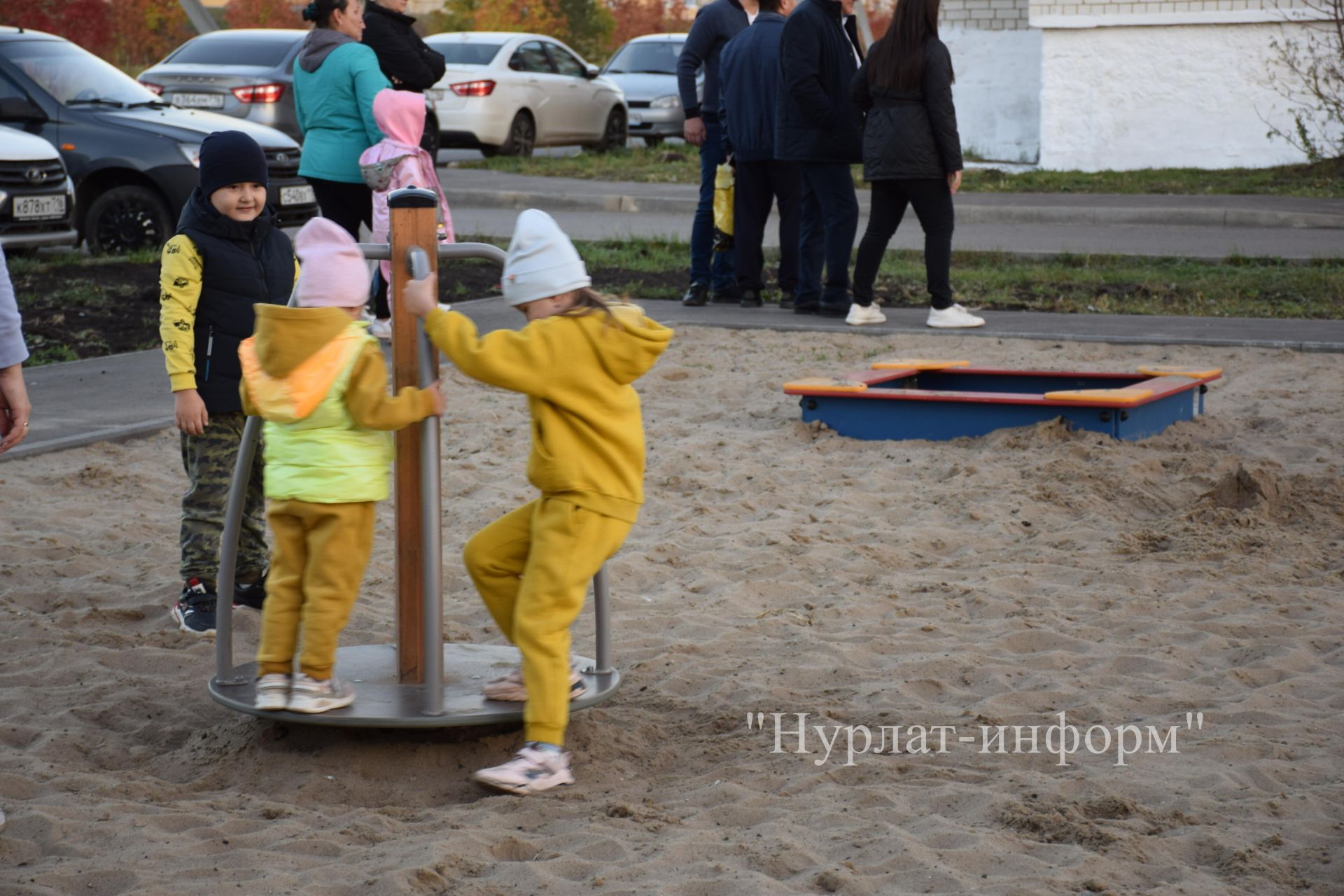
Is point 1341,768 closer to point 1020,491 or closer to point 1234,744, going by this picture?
point 1234,744

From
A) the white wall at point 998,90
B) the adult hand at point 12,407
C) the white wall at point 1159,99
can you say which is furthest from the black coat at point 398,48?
the white wall at point 998,90

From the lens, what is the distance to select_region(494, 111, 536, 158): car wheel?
22609 mm

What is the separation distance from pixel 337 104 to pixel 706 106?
298 centimetres

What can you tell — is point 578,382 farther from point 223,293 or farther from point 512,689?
point 223,293

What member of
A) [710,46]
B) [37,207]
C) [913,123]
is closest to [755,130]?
[710,46]

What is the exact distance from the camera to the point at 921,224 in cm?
1002

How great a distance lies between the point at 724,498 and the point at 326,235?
287cm

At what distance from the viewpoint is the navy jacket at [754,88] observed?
1034cm

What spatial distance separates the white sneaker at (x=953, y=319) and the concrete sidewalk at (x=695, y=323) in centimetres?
8

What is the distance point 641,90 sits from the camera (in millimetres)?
26078

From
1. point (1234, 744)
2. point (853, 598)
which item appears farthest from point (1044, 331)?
point (1234, 744)

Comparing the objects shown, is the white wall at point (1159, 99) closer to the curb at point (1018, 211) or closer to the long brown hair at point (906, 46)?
the curb at point (1018, 211)

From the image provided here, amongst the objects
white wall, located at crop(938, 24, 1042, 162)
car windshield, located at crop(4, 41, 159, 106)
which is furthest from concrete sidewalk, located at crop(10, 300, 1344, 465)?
white wall, located at crop(938, 24, 1042, 162)

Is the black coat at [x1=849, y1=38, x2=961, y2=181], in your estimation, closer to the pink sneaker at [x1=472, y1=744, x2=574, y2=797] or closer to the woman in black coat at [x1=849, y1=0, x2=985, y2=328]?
the woman in black coat at [x1=849, y1=0, x2=985, y2=328]
